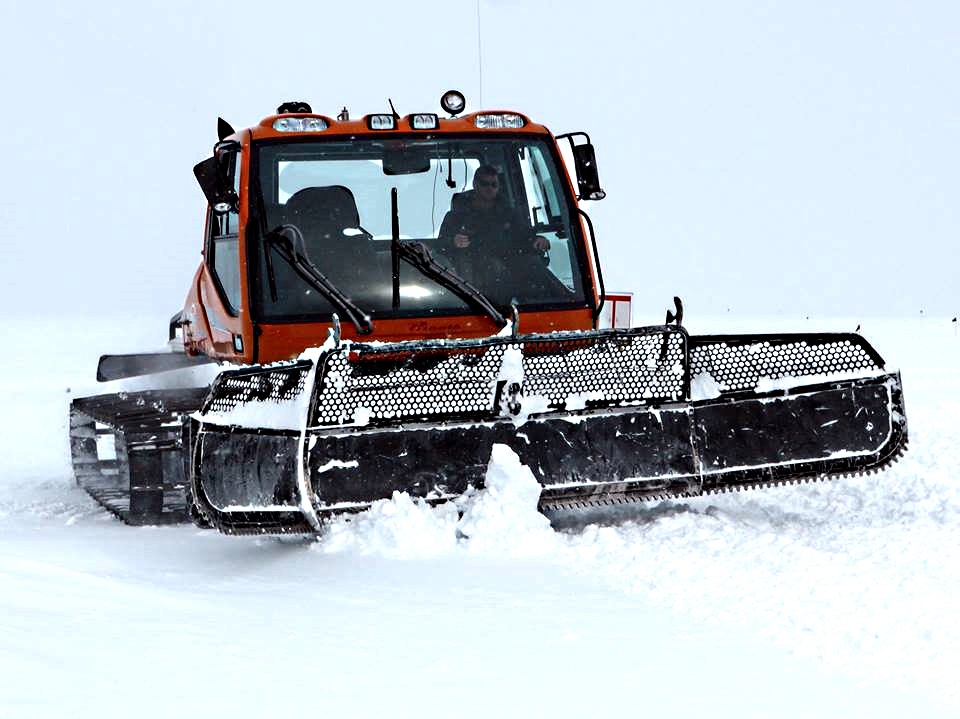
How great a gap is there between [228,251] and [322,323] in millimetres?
736

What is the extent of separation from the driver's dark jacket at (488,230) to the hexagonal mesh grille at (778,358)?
1.31 meters

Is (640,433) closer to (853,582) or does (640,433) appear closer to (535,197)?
(853,582)

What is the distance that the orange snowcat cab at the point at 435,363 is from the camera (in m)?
5.00

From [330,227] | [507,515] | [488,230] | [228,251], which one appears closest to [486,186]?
[488,230]

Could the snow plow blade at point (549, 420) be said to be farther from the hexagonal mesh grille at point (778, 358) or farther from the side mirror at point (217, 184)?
the side mirror at point (217, 184)

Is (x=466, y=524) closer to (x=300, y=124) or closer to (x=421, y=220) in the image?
(x=421, y=220)

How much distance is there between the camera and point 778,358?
546cm

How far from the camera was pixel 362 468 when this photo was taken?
4965 millimetres

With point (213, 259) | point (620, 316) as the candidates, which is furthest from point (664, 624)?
point (213, 259)

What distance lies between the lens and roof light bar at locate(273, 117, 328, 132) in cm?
633

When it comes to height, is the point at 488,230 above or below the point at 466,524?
above

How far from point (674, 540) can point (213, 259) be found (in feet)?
9.88

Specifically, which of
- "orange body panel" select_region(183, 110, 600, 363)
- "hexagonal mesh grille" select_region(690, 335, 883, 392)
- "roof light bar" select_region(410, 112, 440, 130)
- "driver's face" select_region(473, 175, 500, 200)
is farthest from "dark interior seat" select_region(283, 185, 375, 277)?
"hexagonal mesh grille" select_region(690, 335, 883, 392)

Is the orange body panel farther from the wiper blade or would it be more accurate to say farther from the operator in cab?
the operator in cab
